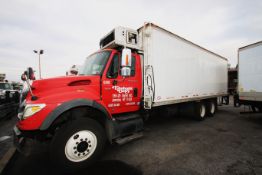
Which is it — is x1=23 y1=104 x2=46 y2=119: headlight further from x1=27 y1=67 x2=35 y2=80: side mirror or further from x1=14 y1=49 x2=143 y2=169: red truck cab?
x1=27 y1=67 x2=35 y2=80: side mirror

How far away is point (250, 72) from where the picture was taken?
5.95m

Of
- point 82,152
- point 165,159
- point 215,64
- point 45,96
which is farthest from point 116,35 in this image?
point 215,64

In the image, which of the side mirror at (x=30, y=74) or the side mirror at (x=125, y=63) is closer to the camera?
the side mirror at (x=30, y=74)

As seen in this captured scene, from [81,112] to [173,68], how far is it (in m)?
3.31

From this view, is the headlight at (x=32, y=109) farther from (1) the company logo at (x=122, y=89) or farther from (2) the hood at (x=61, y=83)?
(1) the company logo at (x=122, y=89)

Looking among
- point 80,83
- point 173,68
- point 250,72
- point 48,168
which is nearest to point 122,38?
point 80,83

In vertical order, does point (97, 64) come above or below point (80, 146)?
above

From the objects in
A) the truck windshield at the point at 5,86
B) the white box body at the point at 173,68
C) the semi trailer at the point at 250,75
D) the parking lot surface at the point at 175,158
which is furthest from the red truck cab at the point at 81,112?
the truck windshield at the point at 5,86

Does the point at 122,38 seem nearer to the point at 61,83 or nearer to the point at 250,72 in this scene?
the point at 61,83

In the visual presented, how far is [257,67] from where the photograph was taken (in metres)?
5.66

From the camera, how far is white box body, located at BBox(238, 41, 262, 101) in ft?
18.3

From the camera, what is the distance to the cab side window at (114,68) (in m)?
3.31

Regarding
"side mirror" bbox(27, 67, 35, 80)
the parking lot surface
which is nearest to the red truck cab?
"side mirror" bbox(27, 67, 35, 80)

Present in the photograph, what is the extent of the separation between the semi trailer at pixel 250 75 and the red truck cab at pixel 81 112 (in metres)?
5.53
